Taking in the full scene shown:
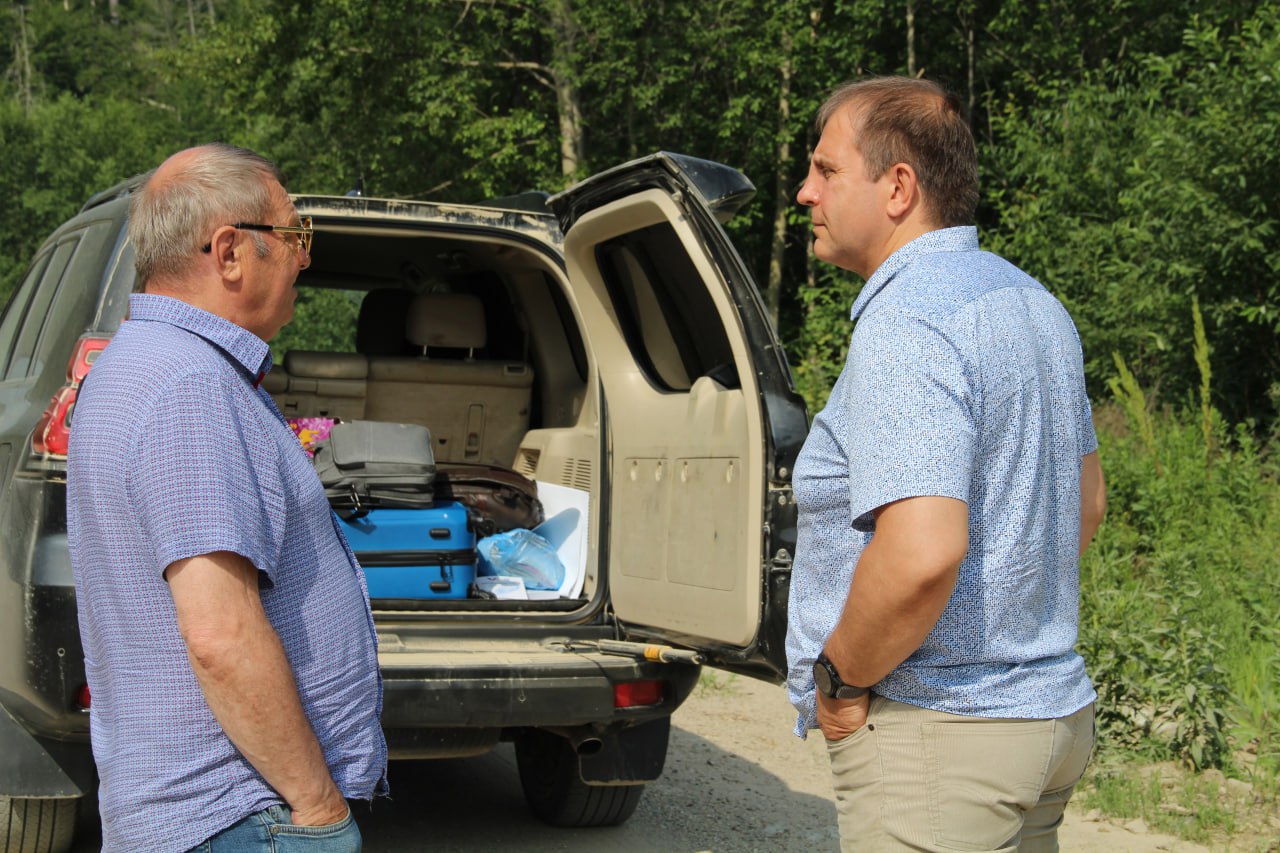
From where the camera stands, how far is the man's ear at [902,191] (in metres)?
2.18

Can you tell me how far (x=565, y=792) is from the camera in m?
4.81

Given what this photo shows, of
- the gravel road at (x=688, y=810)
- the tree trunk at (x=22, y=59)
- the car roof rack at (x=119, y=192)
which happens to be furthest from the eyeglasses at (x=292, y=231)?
the tree trunk at (x=22, y=59)

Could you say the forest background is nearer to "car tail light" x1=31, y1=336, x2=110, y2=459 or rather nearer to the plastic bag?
the plastic bag

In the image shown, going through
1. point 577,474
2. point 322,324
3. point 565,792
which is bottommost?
point 565,792

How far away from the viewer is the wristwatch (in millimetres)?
2115

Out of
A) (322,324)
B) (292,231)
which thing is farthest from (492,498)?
(322,324)

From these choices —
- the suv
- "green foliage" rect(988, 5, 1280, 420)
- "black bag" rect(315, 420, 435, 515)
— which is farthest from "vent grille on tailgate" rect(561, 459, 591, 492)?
"green foliage" rect(988, 5, 1280, 420)

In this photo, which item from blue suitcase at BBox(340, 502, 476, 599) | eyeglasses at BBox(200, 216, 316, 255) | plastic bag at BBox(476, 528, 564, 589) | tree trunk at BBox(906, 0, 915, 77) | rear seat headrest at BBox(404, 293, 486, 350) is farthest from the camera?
tree trunk at BBox(906, 0, 915, 77)

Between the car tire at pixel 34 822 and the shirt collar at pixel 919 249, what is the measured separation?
2886 mm

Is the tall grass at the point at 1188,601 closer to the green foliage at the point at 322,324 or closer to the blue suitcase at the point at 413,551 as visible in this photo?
the blue suitcase at the point at 413,551

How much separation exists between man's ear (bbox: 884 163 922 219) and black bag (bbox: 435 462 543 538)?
336 cm

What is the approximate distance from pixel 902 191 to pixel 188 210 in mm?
1076

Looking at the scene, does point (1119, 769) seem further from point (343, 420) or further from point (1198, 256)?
point (1198, 256)

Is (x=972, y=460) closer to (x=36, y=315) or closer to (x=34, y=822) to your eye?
(x=34, y=822)
